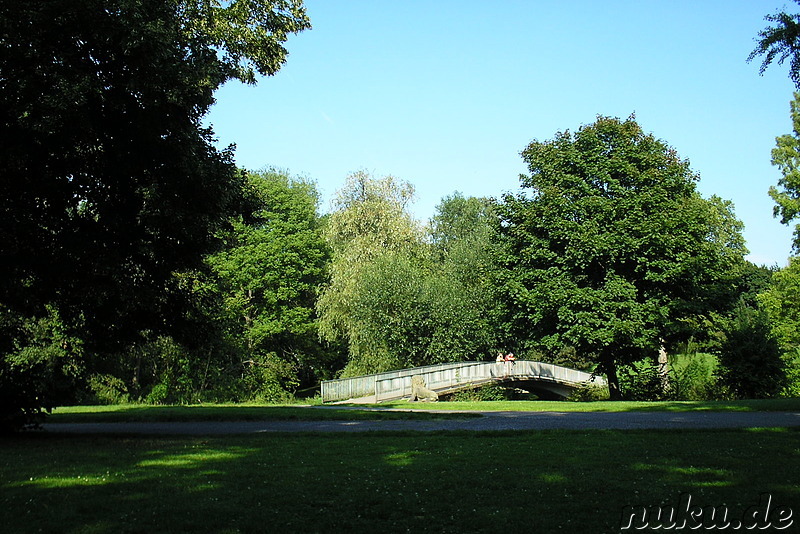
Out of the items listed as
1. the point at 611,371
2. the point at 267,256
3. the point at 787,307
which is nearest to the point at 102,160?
the point at 611,371

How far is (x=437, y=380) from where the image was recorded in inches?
1410

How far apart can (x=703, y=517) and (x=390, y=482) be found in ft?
11.3

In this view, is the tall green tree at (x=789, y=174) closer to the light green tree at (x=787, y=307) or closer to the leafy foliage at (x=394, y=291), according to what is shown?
the light green tree at (x=787, y=307)

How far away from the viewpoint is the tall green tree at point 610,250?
1313 inches

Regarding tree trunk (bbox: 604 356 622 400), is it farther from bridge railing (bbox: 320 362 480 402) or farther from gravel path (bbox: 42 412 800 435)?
gravel path (bbox: 42 412 800 435)

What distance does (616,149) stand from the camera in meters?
36.7

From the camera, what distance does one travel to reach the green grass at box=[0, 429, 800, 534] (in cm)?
651

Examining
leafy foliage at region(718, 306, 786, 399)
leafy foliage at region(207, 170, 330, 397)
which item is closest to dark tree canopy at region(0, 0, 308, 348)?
leafy foliage at region(718, 306, 786, 399)

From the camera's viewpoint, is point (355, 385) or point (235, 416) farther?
point (355, 385)

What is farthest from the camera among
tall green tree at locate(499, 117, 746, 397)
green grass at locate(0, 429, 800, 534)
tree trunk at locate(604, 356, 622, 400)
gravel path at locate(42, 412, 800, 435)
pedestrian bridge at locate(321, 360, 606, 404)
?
tree trunk at locate(604, 356, 622, 400)

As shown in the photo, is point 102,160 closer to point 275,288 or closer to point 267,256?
point 267,256

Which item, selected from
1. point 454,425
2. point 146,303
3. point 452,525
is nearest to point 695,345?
point 454,425

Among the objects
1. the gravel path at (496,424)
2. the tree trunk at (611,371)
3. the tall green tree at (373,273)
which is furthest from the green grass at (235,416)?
→ the tall green tree at (373,273)

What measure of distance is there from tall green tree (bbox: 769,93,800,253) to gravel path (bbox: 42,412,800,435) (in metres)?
26.6
